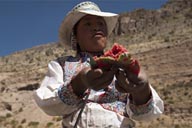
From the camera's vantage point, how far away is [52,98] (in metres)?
2.40

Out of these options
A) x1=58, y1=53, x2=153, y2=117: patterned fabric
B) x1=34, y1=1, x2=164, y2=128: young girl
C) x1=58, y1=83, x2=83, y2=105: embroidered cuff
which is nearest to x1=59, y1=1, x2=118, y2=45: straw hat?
x1=34, y1=1, x2=164, y2=128: young girl

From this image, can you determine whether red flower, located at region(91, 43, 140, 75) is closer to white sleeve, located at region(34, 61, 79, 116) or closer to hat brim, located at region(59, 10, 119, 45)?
white sleeve, located at region(34, 61, 79, 116)

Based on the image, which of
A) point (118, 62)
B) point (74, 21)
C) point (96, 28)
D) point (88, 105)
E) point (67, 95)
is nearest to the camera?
point (118, 62)

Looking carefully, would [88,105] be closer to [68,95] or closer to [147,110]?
[68,95]

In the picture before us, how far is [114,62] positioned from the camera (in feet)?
6.84

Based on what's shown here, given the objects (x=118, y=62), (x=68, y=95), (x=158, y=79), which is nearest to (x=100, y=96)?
(x=68, y=95)

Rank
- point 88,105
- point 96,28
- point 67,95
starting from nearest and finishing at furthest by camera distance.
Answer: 1. point 67,95
2. point 88,105
3. point 96,28

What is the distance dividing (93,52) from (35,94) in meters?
0.46

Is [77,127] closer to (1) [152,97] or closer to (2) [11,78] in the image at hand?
(1) [152,97]

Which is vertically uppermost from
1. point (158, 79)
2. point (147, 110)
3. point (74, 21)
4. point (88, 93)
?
point (74, 21)

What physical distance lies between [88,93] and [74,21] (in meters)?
0.51

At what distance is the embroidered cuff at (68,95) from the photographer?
2.38 meters

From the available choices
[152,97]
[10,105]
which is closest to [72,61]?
[152,97]

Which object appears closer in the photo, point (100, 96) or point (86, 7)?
point (100, 96)
